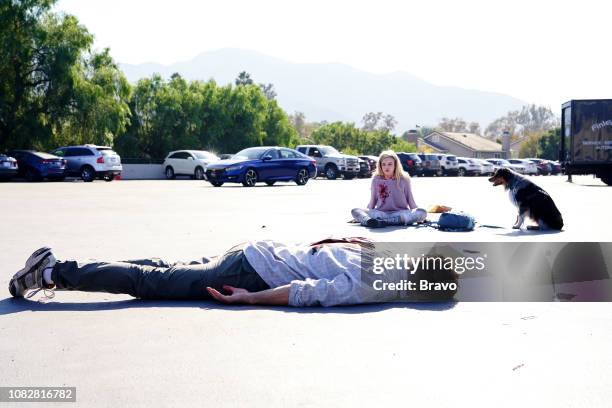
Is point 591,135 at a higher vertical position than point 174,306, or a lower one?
higher

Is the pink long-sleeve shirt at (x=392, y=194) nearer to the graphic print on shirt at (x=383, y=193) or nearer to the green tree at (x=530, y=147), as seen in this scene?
the graphic print on shirt at (x=383, y=193)

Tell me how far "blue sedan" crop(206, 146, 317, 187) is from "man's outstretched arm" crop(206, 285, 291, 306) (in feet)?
78.4

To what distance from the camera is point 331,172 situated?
45000 mm

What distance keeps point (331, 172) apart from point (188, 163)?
8457mm

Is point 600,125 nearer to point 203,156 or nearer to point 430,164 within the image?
point 203,156

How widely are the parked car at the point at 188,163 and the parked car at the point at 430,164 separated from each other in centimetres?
2170

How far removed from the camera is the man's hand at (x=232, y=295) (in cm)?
564

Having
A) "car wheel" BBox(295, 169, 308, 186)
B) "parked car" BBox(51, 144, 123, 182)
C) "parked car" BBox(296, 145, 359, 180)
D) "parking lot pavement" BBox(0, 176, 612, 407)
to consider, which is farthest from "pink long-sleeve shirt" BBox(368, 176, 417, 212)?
"parked car" BBox(296, 145, 359, 180)

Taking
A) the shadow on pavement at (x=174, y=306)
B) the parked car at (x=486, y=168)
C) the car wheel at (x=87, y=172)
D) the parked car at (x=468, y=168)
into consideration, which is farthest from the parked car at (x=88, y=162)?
the parked car at (x=486, y=168)

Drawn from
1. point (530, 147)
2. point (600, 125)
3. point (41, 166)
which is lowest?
point (41, 166)

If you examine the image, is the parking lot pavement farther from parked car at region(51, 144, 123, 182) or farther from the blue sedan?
parked car at region(51, 144, 123, 182)

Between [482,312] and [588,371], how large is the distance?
1612 mm

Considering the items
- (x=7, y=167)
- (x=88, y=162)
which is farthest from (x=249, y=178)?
(x=7, y=167)

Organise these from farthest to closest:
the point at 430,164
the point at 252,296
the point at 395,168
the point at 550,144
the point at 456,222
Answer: the point at 550,144 < the point at 430,164 < the point at 395,168 < the point at 456,222 < the point at 252,296
